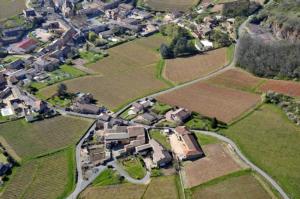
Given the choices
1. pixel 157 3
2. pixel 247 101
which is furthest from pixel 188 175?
pixel 157 3

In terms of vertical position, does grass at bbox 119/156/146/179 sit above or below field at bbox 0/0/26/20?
below

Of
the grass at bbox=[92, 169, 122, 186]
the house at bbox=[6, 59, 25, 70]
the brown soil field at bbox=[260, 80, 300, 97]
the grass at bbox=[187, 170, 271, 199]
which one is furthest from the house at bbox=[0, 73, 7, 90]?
the brown soil field at bbox=[260, 80, 300, 97]

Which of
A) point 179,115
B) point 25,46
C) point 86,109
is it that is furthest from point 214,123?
point 25,46

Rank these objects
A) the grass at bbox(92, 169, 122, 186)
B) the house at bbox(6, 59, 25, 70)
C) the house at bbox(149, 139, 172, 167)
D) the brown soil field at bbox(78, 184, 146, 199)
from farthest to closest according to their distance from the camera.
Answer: the house at bbox(6, 59, 25, 70) < the house at bbox(149, 139, 172, 167) < the grass at bbox(92, 169, 122, 186) < the brown soil field at bbox(78, 184, 146, 199)

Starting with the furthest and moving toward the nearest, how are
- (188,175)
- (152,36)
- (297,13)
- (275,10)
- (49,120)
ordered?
1. (152,36)
2. (275,10)
3. (297,13)
4. (49,120)
5. (188,175)

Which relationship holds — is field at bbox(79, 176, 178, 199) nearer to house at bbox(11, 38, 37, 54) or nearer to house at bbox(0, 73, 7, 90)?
house at bbox(0, 73, 7, 90)

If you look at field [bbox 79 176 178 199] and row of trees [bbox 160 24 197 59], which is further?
row of trees [bbox 160 24 197 59]

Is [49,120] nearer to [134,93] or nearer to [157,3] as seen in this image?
[134,93]
